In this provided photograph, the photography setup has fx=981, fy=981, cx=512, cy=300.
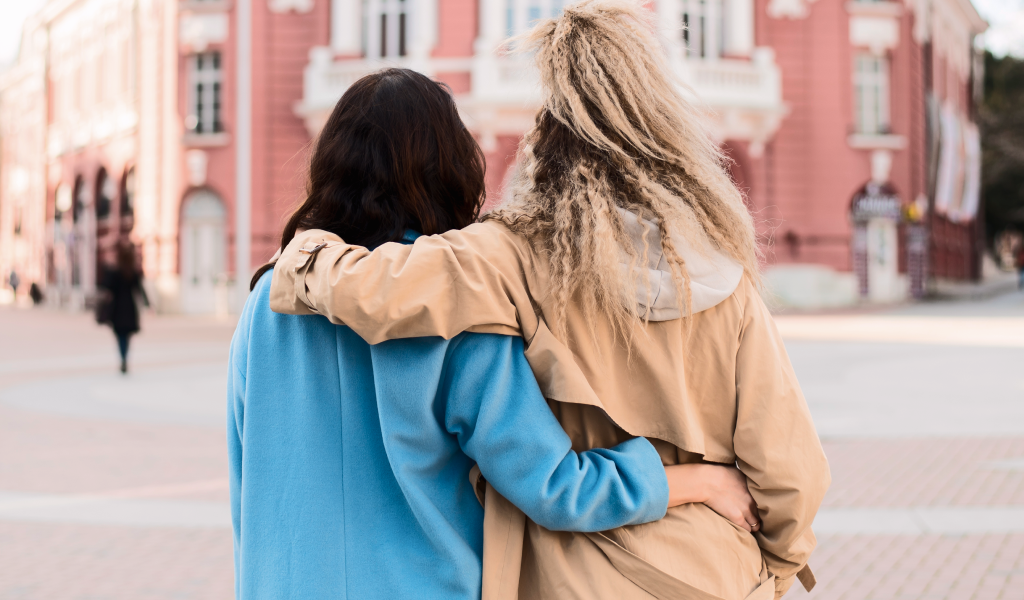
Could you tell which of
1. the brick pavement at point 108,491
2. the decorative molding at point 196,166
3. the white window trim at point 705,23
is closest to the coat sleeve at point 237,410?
the brick pavement at point 108,491

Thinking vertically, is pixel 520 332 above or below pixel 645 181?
below

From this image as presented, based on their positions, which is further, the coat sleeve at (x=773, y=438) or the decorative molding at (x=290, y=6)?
the decorative molding at (x=290, y=6)

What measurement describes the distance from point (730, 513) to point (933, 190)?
3161 cm

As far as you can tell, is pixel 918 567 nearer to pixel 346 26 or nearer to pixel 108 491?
pixel 108 491

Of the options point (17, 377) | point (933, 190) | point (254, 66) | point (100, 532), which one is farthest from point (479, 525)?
point (933, 190)

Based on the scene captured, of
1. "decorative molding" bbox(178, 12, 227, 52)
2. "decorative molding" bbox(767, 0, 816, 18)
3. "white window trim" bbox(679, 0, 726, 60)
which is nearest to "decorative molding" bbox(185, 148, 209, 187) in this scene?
"decorative molding" bbox(178, 12, 227, 52)

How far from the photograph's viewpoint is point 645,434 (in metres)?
1.58

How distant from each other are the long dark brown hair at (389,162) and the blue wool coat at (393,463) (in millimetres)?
181

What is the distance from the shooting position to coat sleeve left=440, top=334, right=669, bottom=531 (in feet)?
4.92

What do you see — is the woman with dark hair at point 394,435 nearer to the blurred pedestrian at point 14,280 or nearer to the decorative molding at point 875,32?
the decorative molding at point 875,32

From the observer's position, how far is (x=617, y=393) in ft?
5.18

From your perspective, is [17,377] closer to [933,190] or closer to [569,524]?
[569,524]

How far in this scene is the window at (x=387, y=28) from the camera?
24.6 meters

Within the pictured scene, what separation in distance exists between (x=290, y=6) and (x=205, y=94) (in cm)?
338
